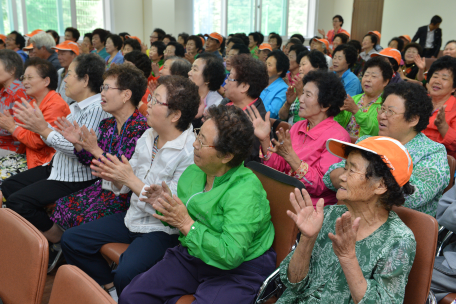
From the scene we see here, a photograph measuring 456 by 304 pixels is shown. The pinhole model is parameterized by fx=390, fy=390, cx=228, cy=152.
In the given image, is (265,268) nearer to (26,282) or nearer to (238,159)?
(238,159)

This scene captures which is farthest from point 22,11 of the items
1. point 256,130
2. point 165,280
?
point 165,280

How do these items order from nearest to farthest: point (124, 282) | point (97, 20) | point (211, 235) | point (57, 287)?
point (57, 287)
point (211, 235)
point (124, 282)
point (97, 20)

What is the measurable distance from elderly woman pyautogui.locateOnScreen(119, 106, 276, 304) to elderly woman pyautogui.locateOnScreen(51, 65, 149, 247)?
2.24 feet

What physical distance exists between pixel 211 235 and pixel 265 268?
0.30m

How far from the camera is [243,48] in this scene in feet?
20.2

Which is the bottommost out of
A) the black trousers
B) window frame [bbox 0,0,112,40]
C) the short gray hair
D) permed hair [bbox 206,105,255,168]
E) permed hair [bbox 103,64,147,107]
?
the black trousers

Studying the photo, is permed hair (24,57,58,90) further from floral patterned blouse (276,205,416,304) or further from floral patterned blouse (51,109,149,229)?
floral patterned blouse (276,205,416,304)

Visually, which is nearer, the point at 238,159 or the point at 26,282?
the point at 26,282

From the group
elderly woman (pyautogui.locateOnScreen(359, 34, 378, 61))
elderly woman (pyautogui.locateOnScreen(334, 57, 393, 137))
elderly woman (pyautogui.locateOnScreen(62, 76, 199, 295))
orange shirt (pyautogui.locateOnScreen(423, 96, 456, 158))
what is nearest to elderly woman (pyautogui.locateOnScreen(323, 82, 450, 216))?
elderly woman (pyautogui.locateOnScreen(62, 76, 199, 295))

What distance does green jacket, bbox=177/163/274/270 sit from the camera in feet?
4.82

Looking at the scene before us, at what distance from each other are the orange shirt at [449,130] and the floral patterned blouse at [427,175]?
1.01 meters

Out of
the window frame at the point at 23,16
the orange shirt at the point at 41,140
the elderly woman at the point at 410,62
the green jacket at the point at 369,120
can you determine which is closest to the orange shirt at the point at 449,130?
the green jacket at the point at 369,120

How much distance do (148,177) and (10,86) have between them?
76.5 inches

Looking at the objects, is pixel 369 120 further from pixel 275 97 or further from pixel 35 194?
pixel 35 194
